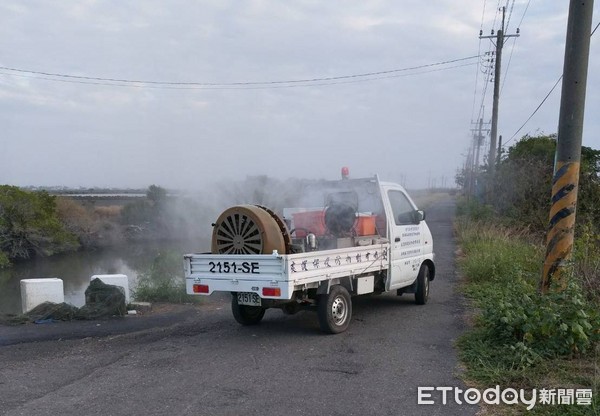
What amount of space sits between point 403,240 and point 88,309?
5.11 meters

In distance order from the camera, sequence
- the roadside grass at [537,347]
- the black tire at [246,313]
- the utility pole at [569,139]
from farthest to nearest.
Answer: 1. the black tire at [246,313]
2. the utility pole at [569,139]
3. the roadside grass at [537,347]

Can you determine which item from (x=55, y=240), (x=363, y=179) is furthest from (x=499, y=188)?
(x=55, y=240)

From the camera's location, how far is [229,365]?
19.4 ft

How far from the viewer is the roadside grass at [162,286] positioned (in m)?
10.1

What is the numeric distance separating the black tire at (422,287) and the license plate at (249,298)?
11.3 ft

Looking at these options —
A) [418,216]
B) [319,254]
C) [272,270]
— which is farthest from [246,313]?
[418,216]

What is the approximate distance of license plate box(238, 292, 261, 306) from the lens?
268 inches

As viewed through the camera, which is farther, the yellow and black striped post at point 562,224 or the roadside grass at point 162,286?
the roadside grass at point 162,286

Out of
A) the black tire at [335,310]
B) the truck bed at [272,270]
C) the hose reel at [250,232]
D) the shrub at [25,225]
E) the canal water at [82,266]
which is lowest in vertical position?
the canal water at [82,266]

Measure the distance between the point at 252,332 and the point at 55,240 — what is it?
2267cm

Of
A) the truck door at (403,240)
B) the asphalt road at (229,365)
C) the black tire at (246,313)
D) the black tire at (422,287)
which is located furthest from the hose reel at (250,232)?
the black tire at (422,287)

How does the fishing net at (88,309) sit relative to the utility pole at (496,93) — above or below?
below

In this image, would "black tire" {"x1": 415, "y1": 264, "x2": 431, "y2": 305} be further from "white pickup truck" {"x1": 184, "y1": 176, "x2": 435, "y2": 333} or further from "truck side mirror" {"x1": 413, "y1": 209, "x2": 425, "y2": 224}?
"truck side mirror" {"x1": 413, "y1": 209, "x2": 425, "y2": 224}

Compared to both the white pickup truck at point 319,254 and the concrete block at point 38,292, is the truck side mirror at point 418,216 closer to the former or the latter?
the white pickup truck at point 319,254
